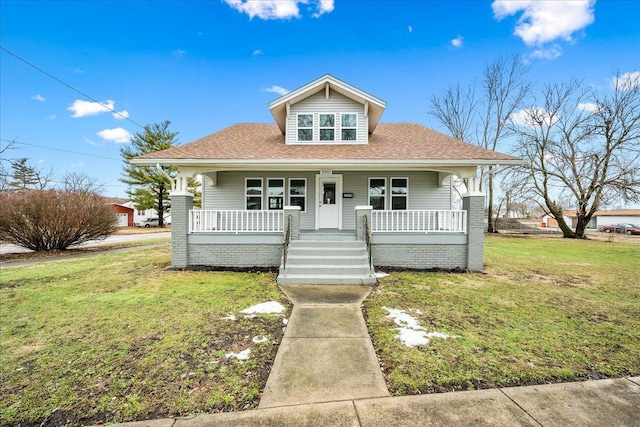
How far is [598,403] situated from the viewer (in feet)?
8.45

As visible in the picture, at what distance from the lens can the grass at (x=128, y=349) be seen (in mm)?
2541

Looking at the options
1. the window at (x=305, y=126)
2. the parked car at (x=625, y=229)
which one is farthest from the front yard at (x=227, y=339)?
the parked car at (x=625, y=229)

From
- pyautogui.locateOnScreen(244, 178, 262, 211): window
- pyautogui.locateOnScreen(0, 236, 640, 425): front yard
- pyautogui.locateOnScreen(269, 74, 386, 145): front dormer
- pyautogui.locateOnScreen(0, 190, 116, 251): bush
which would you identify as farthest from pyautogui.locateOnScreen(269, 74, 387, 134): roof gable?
pyautogui.locateOnScreen(0, 190, 116, 251): bush

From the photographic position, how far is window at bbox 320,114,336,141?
10820mm

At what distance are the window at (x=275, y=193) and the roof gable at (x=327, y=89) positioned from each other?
2.65 m

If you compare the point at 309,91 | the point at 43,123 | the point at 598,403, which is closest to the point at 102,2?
the point at 309,91

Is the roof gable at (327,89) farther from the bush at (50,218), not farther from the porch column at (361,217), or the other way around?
the bush at (50,218)

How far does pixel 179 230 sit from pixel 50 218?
818 cm

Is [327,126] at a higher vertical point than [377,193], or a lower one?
higher

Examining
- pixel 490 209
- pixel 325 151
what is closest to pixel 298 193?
pixel 325 151

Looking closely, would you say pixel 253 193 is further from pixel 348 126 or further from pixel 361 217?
pixel 361 217

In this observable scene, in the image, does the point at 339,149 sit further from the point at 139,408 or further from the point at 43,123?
the point at 43,123

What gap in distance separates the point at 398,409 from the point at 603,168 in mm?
28075

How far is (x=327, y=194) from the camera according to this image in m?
10.9
